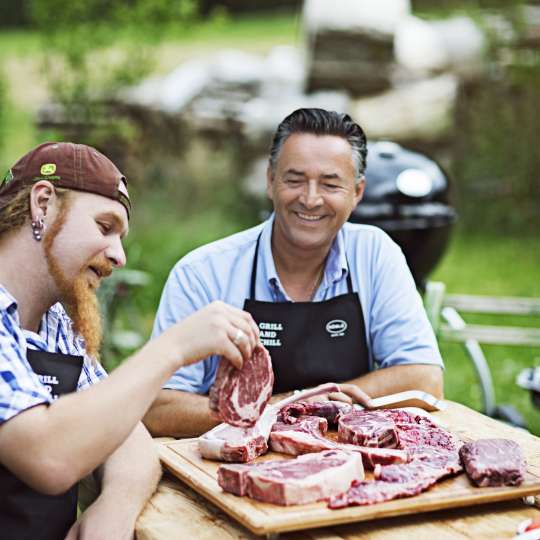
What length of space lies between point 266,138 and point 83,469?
9.65 meters

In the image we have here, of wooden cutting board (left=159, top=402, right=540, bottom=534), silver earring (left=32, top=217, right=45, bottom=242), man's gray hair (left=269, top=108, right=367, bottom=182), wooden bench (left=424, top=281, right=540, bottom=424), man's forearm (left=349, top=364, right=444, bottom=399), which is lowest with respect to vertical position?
wooden bench (left=424, top=281, right=540, bottom=424)

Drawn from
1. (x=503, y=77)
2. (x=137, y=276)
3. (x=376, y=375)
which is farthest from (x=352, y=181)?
(x=503, y=77)

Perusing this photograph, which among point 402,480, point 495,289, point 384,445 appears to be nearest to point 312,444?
point 384,445

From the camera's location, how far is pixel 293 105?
11.9 metres

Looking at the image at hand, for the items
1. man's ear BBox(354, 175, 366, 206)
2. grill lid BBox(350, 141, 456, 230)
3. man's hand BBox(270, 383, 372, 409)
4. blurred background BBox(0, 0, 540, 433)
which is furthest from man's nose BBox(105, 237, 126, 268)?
blurred background BBox(0, 0, 540, 433)

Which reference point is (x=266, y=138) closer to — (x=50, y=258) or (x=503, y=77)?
(x=503, y=77)

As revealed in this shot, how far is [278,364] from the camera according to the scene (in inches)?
150

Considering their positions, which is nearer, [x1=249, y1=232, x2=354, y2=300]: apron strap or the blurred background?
[x1=249, y1=232, x2=354, y2=300]: apron strap

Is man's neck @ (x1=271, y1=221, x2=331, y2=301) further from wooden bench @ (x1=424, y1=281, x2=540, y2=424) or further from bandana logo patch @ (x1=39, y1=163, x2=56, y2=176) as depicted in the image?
bandana logo patch @ (x1=39, y1=163, x2=56, y2=176)

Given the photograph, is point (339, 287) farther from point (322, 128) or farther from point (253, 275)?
point (322, 128)

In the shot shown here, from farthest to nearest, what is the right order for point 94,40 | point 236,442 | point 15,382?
1. point 94,40
2. point 236,442
3. point 15,382

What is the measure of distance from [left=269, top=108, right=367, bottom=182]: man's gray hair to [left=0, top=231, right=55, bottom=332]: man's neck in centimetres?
162

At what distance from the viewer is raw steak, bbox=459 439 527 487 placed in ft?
8.63

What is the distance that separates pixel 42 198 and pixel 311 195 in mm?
1516
